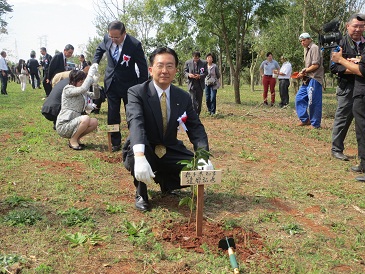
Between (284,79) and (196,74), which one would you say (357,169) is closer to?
(196,74)

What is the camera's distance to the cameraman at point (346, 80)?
15.7 feet

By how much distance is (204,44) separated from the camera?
43.7ft

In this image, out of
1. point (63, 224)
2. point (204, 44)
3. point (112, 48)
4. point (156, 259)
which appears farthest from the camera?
point (204, 44)

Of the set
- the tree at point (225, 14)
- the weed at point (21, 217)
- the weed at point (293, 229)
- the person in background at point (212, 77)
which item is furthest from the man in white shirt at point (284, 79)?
the weed at point (21, 217)

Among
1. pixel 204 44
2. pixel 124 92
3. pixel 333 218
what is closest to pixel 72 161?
pixel 124 92

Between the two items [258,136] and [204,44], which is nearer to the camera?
[258,136]

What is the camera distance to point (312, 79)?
7.59 metres

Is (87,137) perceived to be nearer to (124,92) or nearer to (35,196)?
(124,92)

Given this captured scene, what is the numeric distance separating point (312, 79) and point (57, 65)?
5.40 meters

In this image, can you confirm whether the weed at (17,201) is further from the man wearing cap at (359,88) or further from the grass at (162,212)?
the man wearing cap at (359,88)

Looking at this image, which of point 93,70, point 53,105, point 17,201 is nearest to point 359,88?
point 93,70

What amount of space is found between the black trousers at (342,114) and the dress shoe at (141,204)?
3267 mm

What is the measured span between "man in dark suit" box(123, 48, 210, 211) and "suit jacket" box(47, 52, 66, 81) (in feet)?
17.6

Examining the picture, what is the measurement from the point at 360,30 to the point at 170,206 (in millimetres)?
3269
